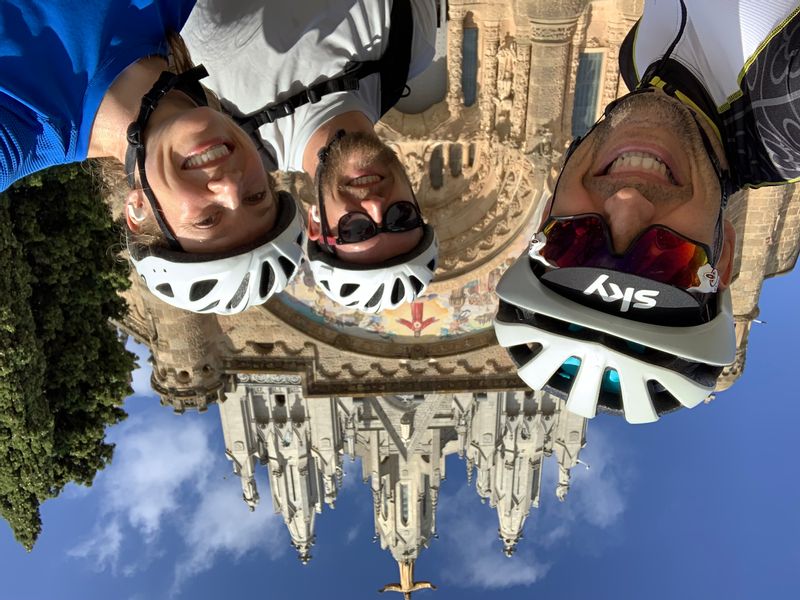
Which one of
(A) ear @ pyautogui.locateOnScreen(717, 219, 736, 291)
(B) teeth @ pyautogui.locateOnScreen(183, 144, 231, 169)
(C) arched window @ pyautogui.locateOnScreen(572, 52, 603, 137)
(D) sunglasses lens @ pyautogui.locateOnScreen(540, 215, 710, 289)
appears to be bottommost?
(C) arched window @ pyautogui.locateOnScreen(572, 52, 603, 137)

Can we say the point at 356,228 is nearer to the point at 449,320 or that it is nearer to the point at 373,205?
the point at 373,205

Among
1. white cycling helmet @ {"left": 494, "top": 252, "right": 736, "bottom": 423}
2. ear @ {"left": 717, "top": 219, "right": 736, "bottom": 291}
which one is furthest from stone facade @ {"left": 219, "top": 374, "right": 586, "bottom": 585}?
ear @ {"left": 717, "top": 219, "right": 736, "bottom": 291}

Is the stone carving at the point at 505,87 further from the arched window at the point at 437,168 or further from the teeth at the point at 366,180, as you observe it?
the teeth at the point at 366,180

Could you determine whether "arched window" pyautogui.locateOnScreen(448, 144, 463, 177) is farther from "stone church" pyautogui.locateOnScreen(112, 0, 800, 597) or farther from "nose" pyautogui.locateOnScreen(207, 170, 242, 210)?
"nose" pyautogui.locateOnScreen(207, 170, 242, 210)

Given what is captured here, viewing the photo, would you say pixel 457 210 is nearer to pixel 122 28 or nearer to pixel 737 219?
pixel 737 219

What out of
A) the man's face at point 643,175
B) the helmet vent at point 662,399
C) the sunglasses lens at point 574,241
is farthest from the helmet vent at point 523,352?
the man's face at point 643,175

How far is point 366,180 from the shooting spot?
4672mm

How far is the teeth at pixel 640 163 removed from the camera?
148 inches

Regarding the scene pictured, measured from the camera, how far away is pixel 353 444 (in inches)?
548

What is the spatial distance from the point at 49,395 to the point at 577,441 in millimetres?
9936

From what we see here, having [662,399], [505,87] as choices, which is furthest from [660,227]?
[505,87]

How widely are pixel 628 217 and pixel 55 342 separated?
9796 millimetres

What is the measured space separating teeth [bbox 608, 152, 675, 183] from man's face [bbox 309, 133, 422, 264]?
5.16 feet

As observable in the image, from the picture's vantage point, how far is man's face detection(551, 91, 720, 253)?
3.57 m
